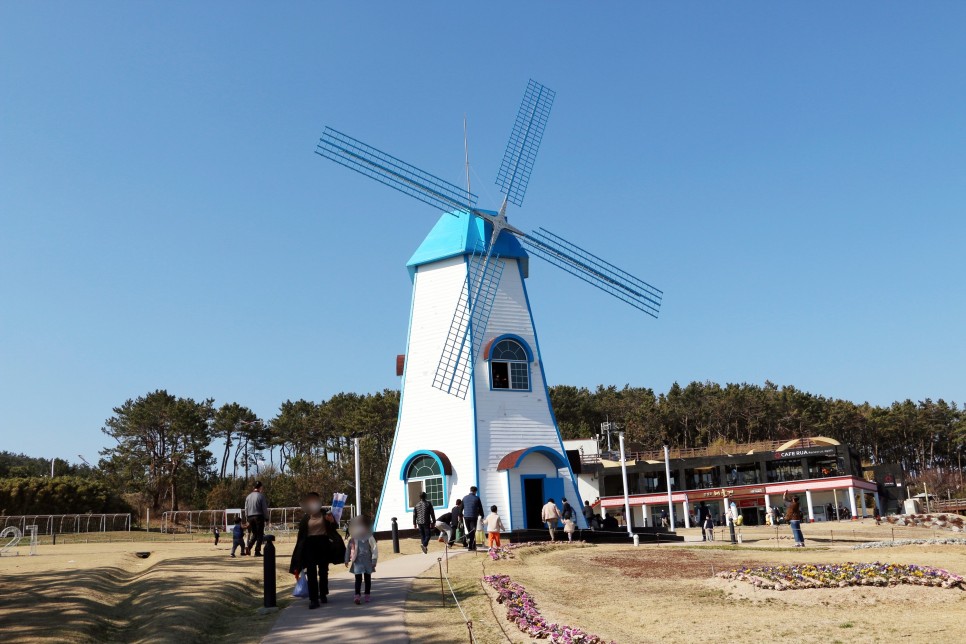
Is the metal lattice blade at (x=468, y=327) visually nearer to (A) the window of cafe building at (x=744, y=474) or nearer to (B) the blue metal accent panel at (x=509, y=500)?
(B) the blue metal accent panel at (x=509, y=500)

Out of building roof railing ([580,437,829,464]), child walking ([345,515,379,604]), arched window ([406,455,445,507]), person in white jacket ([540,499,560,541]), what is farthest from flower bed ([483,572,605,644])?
building roof railing ([580,437,829,464])

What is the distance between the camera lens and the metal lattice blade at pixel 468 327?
27.2m

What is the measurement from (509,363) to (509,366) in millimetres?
104

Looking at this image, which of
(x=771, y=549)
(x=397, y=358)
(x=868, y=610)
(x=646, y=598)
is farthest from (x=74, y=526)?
(x=868, y=610)

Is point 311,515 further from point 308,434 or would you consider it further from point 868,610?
point 308,434

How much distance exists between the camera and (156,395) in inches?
2498

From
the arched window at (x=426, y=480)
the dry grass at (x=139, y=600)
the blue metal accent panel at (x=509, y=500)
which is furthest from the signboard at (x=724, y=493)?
the dry grass at (x=139, y=600)

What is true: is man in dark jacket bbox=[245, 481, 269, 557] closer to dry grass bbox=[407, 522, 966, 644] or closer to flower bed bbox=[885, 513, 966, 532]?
dry grass bbox=[407, 522, 966, 644]

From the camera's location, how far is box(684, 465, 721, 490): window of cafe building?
5949 cm

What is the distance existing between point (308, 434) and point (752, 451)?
41812 mm

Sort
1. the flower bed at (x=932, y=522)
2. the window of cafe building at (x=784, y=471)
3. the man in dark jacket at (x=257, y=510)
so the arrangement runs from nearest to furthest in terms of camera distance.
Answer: the man in dark jacket at (x=257, y=510), the flower bed at (x=932, y=522), the window of cafe building at (x=784, y=471)

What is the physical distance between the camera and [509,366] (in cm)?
2816

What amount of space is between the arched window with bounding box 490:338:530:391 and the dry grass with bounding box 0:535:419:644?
423 inches

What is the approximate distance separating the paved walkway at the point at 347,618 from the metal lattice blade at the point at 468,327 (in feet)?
42.1
